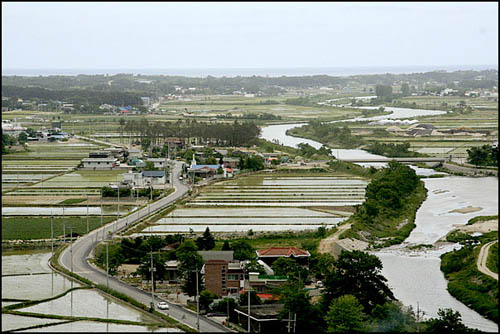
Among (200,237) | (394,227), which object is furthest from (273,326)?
(394,227)

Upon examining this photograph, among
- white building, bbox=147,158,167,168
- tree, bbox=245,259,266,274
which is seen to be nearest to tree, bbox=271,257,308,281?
tree, bbox=245,259,266,274

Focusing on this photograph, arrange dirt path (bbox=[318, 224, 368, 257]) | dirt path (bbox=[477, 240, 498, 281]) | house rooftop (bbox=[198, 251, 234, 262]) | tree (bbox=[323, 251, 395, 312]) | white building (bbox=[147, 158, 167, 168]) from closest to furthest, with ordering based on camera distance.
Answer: tree (bbox=[323, 251, 395, 312]), dirt path (bbox=[477, 240, 498, 281]), house rooftop (bbox=[198, 251, 234, 262]), dirt path (bbox=[318, 224, 368, 257]), white building (bbox=[147, 158, 167, 168])

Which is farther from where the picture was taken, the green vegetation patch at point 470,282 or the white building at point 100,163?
the white building at point 100,163

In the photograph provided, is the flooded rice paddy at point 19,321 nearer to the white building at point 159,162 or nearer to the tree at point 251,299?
the tree at point 251,299

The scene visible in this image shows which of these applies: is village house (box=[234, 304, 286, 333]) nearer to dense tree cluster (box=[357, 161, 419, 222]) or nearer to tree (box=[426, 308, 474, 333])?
tree (box=[426, 308, 474, 333])

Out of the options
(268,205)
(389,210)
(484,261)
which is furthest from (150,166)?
(484,261)

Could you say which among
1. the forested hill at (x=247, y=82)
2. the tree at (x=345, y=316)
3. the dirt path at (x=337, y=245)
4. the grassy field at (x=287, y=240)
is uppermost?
the forested hill at (x=247, y=82)

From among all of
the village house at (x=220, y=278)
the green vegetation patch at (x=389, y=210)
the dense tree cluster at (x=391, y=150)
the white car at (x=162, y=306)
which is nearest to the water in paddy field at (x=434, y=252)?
the green vegetation patch at (x=389, y=210)
